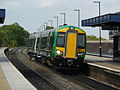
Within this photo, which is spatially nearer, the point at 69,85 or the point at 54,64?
the point at 69,85

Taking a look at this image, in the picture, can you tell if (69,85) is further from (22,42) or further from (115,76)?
(22,42)

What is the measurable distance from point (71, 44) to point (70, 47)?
0.80 feet

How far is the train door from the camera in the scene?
20188mm

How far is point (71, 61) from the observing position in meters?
20.1

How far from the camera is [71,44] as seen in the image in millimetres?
20375

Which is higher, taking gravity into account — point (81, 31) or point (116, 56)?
point (81, 31)

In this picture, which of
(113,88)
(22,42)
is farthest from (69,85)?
(22,42)

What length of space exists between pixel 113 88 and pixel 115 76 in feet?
4.14

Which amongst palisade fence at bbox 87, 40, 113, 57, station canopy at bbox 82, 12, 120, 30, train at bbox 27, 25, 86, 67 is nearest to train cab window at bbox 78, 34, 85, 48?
train at bbox 27, 25, 86, 67

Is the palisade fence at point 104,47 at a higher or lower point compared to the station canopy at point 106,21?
lower

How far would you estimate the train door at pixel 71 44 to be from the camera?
20188mm

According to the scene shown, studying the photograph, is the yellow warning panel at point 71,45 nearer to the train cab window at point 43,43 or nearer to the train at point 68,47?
the train at point 68,47

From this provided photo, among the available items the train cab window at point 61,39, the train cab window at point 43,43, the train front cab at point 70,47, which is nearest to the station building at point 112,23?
the train front cab at point 70,47

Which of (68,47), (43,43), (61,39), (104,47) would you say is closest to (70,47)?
(68,47)
